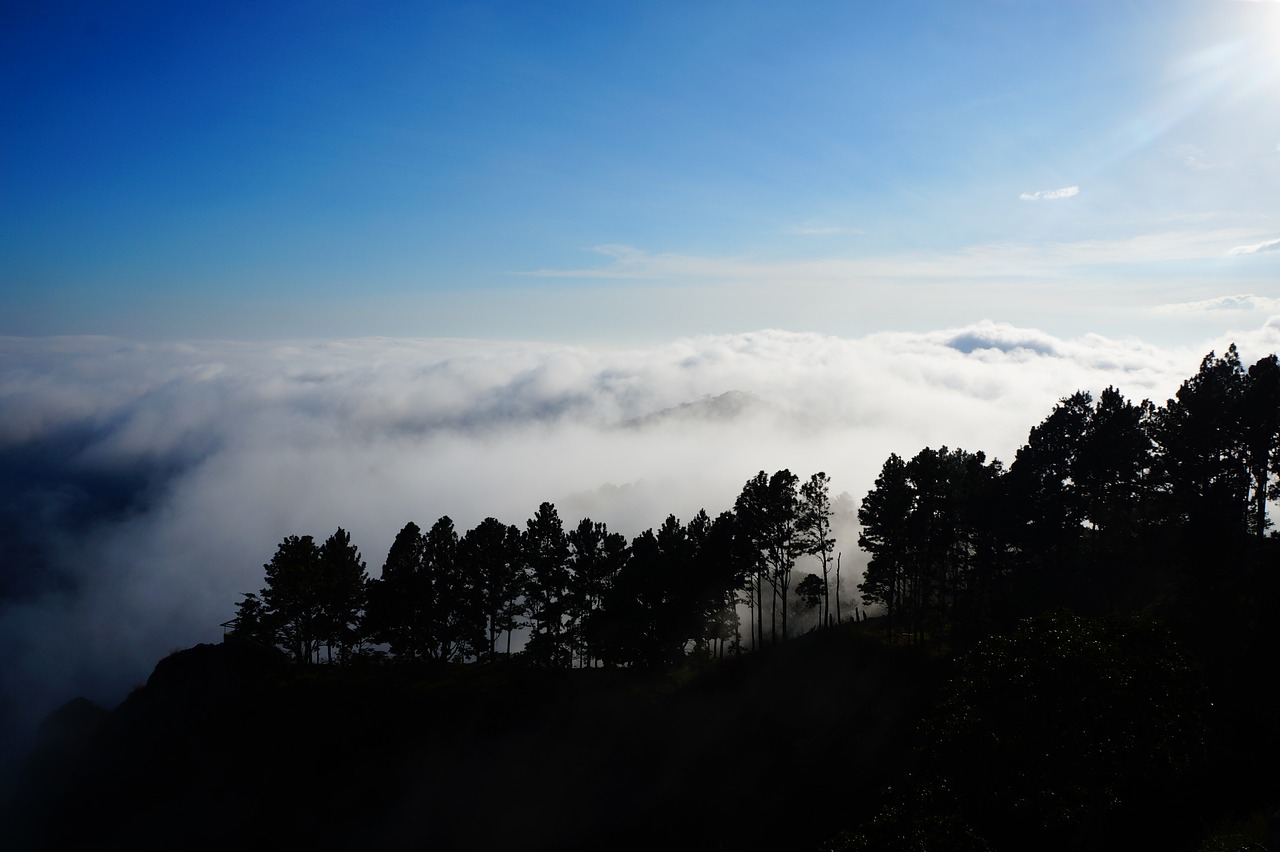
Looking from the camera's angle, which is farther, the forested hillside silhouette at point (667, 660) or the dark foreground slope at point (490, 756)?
the dark foreground slope at point (490, 756)

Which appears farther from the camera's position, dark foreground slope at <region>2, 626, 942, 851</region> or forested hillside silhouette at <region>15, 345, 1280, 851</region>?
dark foreground slope at <region>2, 626, 942, 851</region>

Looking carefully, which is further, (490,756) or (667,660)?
(667,660)

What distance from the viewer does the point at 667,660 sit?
70.5 metres

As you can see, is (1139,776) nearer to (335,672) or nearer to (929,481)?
(929,481)

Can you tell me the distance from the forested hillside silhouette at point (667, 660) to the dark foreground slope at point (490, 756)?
0.25 m

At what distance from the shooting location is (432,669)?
75438 mm

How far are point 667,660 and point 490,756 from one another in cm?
2072

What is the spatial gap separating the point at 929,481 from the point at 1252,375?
2944 cm

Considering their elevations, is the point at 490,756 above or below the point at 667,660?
below

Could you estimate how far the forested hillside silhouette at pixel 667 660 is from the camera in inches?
2000

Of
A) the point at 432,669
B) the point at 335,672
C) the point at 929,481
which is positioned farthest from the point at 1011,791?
the point at 335,672

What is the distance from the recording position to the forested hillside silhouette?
5081cm

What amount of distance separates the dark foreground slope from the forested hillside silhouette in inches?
9.9

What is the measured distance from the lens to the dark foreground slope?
51656 mm
